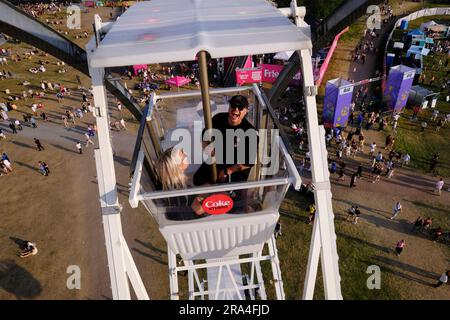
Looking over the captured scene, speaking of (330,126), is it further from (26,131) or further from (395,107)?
(26,131)

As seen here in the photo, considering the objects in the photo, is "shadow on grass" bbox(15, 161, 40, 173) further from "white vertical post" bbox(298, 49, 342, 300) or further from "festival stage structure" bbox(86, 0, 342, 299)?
"white vertical post" bbox(298, 49, 342, 300)

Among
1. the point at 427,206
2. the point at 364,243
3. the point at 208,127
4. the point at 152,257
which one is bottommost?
the point at 152,257

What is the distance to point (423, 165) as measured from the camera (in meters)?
17.3

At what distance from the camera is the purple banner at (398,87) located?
67.6 ft

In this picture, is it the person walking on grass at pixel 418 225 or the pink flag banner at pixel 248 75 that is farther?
the pink flag banner at pixel 248 75

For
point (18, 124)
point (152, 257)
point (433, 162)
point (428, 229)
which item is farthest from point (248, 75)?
point (18, 124)

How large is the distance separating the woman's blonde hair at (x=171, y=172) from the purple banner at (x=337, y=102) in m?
17.2

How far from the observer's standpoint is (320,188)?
4.02m

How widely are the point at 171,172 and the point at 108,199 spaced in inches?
34.6

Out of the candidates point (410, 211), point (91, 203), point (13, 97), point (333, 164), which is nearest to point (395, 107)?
point (333, 164)

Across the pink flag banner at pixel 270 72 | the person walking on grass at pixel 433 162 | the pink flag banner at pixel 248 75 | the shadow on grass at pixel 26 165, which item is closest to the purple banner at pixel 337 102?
the pink flag banner at pixel 270 72

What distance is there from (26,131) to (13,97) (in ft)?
21.4

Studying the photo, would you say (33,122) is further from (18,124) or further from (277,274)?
(277,274)

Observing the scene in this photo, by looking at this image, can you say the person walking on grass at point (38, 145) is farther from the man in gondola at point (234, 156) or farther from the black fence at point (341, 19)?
the black fence at point (341, 19)
